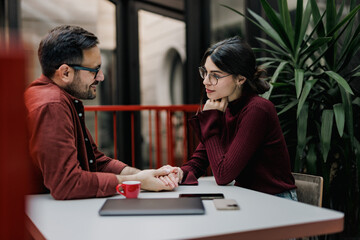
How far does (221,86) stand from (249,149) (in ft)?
1.40

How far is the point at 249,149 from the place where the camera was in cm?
166

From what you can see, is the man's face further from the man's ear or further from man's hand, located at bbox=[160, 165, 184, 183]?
man's hand, located at bbox=[160, 165, 184, 183]

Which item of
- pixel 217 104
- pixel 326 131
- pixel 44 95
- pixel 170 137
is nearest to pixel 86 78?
pixel 44 95

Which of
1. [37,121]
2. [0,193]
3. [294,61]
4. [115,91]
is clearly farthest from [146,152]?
[0,193]

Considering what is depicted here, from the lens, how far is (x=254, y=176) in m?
1.73

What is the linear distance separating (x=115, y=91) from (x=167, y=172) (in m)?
3.37

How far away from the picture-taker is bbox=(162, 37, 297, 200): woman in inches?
65.9

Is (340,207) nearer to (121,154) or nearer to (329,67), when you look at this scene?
(329,67)

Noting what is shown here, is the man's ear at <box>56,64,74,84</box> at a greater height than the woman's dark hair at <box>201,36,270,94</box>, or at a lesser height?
lesser

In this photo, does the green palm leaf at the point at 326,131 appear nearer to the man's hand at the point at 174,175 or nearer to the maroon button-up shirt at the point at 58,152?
the man's hand at the point at 174,175

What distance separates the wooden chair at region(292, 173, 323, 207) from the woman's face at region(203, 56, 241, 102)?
1.69 ft

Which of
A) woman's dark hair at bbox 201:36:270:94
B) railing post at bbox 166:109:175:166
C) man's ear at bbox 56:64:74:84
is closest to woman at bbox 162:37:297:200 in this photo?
woman's dark hair at bbox 201:36:270:94

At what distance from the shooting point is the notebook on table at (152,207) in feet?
3.62

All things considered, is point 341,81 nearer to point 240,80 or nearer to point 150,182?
point 240,80
